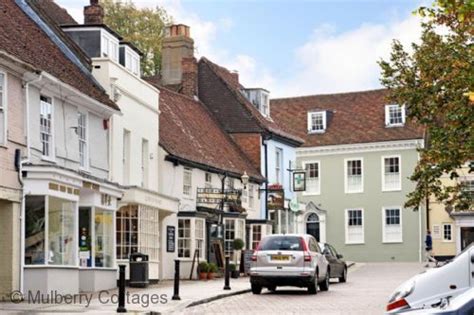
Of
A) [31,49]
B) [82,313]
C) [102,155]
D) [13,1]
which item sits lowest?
[82,313]

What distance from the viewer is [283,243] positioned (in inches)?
1109

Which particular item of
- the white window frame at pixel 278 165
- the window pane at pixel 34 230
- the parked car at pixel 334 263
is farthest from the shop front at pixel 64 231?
the white window frame at pixel 278 165

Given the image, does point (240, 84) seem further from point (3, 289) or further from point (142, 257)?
point (3, 289)

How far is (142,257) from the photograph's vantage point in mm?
31000

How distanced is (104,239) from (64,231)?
3.55 metres

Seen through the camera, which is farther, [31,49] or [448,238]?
[448,238]

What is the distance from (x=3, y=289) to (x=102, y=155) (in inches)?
320

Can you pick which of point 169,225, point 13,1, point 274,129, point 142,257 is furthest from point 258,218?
point 13,1

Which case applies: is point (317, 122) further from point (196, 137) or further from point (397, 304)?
point (397, 304)

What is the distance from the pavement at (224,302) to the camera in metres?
21.9

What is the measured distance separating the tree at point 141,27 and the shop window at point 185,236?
23425 mm

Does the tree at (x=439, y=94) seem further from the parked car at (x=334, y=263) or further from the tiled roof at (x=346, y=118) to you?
the tiled roof at (x=346, y=118)

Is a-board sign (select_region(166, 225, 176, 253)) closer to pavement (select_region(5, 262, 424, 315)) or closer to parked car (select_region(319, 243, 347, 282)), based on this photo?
pavement (select_region(5, 262, 424, 315))

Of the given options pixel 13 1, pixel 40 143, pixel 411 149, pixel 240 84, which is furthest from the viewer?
pixel 411 149
